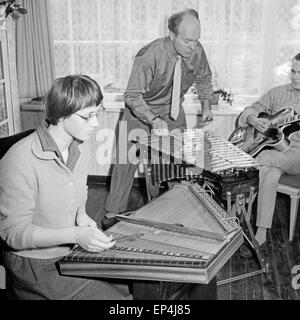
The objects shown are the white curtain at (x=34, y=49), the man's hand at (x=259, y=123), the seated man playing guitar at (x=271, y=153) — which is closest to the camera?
the seated man playing guitar at (x=271, y=153)

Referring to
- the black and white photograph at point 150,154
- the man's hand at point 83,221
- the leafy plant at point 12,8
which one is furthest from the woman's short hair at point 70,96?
the leafy plant at point 12,8

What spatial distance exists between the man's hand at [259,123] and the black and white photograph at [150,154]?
10mm

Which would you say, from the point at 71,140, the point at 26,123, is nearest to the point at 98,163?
the point at 26,123

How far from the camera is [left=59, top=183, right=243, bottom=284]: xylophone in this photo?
5.96 feet

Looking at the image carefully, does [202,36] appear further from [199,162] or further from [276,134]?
[199,162]

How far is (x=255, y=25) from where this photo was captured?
4.66 m

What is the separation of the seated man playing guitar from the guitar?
27 millimetres

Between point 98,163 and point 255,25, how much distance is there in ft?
6.31

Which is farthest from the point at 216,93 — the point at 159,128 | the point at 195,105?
the point at 159,128

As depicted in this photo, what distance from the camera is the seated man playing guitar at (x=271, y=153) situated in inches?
149

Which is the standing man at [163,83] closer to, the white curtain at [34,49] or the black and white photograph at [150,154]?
the black and white photograph at [150,154]

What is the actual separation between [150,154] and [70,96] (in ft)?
4.47

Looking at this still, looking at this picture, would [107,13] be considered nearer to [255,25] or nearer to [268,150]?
[255,25]

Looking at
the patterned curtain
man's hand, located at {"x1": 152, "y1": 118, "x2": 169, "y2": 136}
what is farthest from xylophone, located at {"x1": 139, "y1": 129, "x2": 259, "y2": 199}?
the patterned curtain
